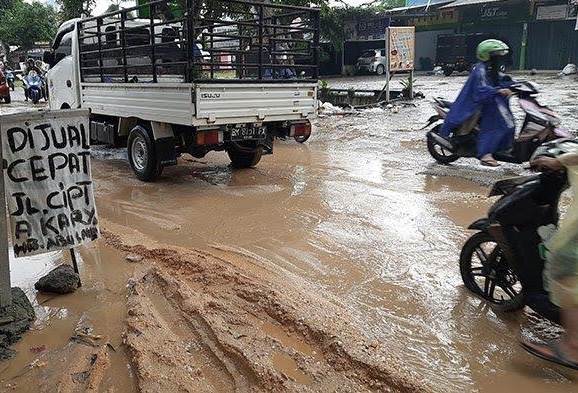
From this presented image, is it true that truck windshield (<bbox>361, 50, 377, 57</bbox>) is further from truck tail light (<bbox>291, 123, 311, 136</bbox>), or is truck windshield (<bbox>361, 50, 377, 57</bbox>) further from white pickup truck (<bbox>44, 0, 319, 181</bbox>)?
truck tail light (<bbox>291, 123, 311, 136</bbox>)

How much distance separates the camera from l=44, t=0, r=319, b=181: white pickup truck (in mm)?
6332

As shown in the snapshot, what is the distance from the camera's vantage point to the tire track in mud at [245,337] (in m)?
2.63

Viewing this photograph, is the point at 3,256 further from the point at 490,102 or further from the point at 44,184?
the point at 490,102

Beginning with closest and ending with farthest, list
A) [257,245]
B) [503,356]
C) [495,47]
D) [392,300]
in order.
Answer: [503,356] < [392,300] < [257,245] < [495,47]

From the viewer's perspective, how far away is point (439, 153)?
824cm

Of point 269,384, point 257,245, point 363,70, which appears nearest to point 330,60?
point 363,70

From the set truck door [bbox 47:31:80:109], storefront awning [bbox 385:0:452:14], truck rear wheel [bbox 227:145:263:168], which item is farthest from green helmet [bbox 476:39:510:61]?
storefront awning [bbox 385:0:452:14]

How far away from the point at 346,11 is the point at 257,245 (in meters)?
27.4

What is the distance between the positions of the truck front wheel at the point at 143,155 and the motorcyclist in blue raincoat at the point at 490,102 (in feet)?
14.7

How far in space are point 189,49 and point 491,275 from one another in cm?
433

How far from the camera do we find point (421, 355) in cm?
292

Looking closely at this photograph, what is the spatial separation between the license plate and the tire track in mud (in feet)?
9.46

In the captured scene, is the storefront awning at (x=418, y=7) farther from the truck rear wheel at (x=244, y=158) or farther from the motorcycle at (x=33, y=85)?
the truck rear wheel at (x=244, y=158)

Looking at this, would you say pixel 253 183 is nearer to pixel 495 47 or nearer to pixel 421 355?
pixel 495 47
